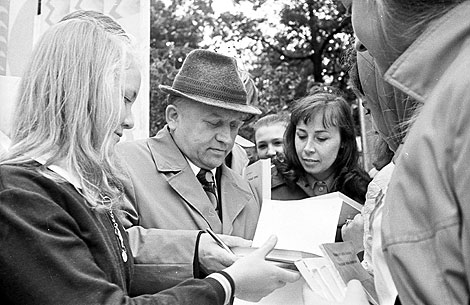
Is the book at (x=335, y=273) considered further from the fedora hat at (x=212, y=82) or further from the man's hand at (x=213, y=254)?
the fedora hat at (x=212, y=82)

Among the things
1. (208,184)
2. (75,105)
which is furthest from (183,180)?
(75,105)

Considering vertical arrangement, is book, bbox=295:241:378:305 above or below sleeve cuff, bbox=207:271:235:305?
above

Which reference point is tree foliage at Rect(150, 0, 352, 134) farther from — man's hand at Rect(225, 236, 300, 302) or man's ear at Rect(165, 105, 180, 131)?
man's hand at Rect(225, 236, 300, 302)

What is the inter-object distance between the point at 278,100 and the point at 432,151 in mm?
13448

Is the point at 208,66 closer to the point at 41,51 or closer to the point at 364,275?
the point at 41,51

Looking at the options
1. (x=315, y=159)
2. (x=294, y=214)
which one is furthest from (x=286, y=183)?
(x=294, y=214)

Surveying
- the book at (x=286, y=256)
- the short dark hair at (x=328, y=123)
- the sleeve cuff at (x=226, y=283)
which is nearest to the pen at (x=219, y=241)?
the book at (x=286, y=256)

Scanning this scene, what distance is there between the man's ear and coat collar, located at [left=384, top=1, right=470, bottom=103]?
1.68 meters

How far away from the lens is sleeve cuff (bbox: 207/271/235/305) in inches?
59.0

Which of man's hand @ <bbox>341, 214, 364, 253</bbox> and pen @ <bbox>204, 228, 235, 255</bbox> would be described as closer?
pen @ <bbox>204, 228, 235, 255</bbox>

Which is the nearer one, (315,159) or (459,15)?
(459,15)

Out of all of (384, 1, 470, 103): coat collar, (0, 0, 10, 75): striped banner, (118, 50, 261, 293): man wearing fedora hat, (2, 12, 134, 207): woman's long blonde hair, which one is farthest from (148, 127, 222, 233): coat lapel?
(384, 1, 470, 103): coat collar

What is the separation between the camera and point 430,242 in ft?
2.42

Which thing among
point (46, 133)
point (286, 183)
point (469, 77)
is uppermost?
point (469, 77)
